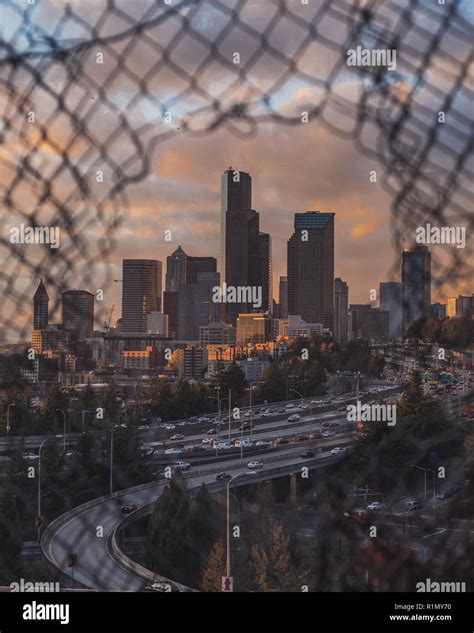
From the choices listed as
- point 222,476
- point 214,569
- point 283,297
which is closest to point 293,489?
point 222,476

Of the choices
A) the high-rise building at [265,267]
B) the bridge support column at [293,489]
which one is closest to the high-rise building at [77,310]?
the high-rise building at [265,267]

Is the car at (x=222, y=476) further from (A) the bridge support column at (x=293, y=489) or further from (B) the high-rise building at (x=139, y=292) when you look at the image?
(B) the high-rise building at (x=139, y=292)

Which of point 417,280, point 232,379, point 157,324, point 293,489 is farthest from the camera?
point 293,489

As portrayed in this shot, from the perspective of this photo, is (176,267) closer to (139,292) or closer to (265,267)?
(139,292)

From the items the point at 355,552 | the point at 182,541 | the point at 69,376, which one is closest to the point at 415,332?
the point at 355,552
